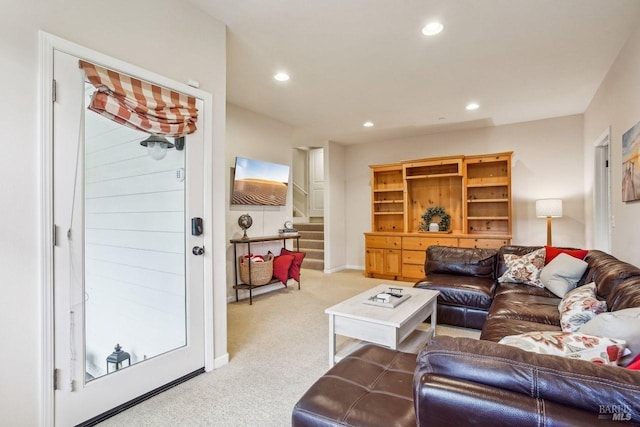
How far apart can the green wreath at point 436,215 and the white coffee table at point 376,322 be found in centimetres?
307

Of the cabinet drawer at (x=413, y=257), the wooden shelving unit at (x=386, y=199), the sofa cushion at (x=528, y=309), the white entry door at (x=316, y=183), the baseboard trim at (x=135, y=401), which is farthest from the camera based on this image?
the white entry door at (x=316, y=183)

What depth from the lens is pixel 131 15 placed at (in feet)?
6.66

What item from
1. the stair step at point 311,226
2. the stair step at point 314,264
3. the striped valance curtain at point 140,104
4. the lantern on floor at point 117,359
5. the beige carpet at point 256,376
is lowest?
the beige carpet at point 256,376

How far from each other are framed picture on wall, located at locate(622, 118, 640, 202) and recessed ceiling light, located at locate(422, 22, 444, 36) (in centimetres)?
171

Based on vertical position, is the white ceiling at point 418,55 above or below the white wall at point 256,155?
above

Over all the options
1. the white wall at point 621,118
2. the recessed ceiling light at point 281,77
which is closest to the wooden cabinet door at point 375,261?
the white wall at point 621,118

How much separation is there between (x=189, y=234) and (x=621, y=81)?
160 inches

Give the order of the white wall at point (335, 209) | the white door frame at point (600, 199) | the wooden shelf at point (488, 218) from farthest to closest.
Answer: the white wall at point (335, 209)
the wooden shelf at point (488, 218)
the white door frame at point (600, 199)

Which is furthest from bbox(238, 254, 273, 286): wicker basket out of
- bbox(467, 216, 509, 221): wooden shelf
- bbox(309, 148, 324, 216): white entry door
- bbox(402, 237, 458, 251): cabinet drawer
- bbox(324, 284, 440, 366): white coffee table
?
bbox(309, 148, 324, 216): white entry door

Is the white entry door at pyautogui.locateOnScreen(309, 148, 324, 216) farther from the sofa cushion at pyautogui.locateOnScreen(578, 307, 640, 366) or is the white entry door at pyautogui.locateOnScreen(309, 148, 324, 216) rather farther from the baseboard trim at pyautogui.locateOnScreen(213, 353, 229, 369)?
the sofa cushion at pyautogui.locateOnScreen(578, 307, 640, 366)

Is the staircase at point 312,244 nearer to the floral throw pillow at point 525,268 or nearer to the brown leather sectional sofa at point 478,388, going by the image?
the floral throw pillow at point 525,268

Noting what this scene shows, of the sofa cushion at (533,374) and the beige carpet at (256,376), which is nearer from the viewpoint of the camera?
the sofa cushion at (533,374)

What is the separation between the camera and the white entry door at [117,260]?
1747 millimetres

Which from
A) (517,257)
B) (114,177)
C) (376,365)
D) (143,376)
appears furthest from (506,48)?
Answer: (143,376)
